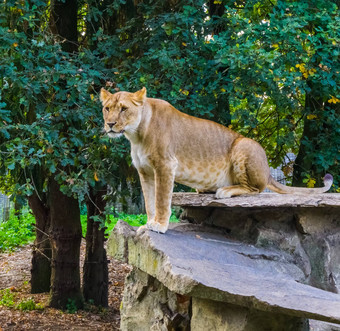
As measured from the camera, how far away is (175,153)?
4.66 meters

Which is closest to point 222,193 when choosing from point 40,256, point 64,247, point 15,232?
point 64,247

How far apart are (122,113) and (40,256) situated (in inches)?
196

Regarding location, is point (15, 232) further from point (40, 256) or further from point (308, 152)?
point (308, 152)

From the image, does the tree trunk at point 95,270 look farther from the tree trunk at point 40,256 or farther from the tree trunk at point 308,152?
the tree trunk at point 308,152

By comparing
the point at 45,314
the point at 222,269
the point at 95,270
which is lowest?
the point at 45,314

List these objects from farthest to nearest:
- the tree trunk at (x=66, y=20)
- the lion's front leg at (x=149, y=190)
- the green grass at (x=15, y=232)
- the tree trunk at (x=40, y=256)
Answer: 1. the green grass at (x=15, y=232)
2. the tree trunk at (x=40, y=256)
3. the tree trunk at (x=66, y=20)
4. the lion's front leg at (x=149, y=190)

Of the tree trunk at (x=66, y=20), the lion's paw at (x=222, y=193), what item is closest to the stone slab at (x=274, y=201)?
the lion's paw at (x=222, y=193)

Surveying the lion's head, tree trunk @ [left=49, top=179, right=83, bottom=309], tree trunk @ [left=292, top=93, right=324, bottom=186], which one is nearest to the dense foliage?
tree trunk @ [left=292, top=93, right=324, bottom=186]

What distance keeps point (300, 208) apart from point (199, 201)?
89cm

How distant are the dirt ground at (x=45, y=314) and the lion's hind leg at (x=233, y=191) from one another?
322cm

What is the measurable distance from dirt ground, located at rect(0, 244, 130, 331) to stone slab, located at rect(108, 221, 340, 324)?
2662 mm

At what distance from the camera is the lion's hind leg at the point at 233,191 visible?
4.81 metres

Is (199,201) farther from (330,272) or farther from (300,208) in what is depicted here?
(330,272)

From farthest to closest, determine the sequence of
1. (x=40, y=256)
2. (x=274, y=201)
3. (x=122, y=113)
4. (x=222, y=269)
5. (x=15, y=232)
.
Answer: (x=15, y=232), (x=40, y=256), (x=274, y=201), (x=122, y=113), (x=222, y=269)
